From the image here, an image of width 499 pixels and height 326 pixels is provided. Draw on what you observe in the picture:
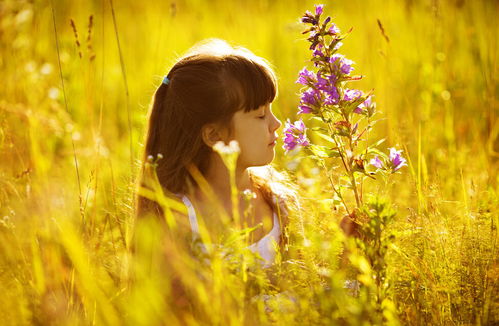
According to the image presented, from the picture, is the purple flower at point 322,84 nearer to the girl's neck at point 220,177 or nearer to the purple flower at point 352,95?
the purple flower at point 352,95

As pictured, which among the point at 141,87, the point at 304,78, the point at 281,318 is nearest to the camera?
the point at 281,318

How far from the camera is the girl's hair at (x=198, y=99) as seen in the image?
7.27 feet

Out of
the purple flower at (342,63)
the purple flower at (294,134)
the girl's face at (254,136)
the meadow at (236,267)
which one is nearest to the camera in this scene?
the meadow at (236,267)

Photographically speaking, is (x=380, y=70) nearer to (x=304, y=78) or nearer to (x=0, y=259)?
(x=304, y=78)

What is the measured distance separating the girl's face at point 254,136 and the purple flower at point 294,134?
12.1 inches

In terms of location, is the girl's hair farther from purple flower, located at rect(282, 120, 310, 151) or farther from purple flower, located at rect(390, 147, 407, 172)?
purple flower, located at rect(390, 147, 407, 172)

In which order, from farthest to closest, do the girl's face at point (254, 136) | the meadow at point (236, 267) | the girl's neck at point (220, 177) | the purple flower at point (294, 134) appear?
the girl's neck at point (220, 177)
the girl's face at point (254, 136)
the purple flower at point (294, 134)
the meadow at point (236, 267)

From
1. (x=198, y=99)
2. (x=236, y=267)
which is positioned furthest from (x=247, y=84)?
(x=236, y=267)

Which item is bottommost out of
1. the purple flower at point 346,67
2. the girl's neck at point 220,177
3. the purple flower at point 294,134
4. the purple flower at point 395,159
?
the girl's neck at point 220,177

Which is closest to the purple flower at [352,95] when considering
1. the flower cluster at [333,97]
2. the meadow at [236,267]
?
the flower cluster at [333,97]

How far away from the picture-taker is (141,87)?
436cm

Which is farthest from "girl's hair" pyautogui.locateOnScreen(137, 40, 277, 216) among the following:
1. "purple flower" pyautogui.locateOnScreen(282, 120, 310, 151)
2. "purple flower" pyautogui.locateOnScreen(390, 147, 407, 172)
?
"purple flower" pyautogui.locateOnScreen(390, 147, 407, 172)

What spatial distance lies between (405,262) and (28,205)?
1.52 m

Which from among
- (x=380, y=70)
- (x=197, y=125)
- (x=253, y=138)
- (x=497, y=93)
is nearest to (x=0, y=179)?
(x=197, y=125)
